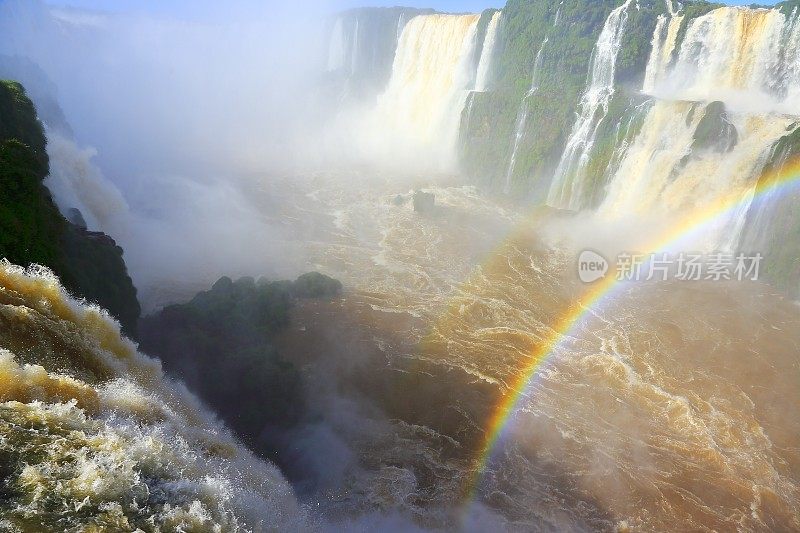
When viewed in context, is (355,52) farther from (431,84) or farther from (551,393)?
(551,393)

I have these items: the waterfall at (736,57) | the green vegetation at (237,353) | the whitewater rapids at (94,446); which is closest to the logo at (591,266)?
the waterfall at (736,57)

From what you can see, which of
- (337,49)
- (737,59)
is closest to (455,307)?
(737,59)

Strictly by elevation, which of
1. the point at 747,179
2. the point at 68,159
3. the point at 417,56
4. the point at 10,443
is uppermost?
the point at 417,56

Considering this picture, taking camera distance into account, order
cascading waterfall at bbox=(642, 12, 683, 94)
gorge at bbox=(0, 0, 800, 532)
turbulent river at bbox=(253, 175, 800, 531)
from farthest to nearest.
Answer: cascading waterfall at bbox=(642, 12, 683, 94) → turbulent river at bbox=(253, 175, 800, 531) → gorge at bbox=(0, 0, 800, 532)

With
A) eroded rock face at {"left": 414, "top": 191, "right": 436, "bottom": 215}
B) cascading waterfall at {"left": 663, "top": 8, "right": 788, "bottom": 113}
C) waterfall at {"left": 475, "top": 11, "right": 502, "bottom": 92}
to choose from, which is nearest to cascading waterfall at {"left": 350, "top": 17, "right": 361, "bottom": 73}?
waterfall at {"left": 475, "top": 11, "right": 502, "bottom": 92}

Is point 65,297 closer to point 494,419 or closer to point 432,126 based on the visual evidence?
point 494,419

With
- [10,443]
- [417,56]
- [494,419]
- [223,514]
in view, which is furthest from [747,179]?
[417,56]

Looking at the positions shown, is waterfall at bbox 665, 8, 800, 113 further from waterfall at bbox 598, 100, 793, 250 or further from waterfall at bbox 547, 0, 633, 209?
waterfall at bbox 547, 0, 633, 209
